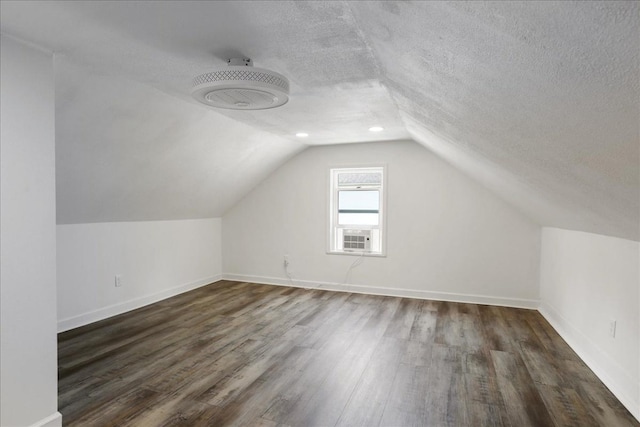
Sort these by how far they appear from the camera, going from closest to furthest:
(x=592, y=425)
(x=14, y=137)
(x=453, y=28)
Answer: (x=453, y=28) → (x=14, y=137) → (x=592, y=425)

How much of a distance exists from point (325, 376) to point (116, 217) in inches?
116

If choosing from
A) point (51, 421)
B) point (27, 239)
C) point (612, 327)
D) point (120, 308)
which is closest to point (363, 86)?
point (27, 239)

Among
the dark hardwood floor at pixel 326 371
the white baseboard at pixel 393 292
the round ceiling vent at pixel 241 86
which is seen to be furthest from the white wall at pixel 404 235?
the round ceiling vent at pixel 241 86

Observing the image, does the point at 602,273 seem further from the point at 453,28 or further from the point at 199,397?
the point at 199,397

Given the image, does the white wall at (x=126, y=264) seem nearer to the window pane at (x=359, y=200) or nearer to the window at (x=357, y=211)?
the window at (x=357, y=211)

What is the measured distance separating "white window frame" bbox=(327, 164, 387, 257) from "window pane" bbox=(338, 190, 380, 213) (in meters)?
0.07

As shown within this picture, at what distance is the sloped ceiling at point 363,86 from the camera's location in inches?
37.8

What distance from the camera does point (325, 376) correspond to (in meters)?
2.71

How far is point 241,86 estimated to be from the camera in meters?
2.05

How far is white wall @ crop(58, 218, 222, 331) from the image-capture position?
3652 millimetres

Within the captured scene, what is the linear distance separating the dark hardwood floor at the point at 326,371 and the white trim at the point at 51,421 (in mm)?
81

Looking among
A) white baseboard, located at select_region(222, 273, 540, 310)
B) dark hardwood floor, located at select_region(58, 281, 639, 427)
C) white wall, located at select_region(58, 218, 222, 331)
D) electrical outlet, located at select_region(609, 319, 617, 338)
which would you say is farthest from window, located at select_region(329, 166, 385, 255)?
electrical outlet, located at select_region(609, 319, 617, 338)

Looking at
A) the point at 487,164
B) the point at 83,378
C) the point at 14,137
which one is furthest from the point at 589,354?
the point at 14,137

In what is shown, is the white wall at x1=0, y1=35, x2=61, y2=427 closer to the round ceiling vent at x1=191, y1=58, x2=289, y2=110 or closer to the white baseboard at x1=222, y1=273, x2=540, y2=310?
the round ceiling vent at x1=191, y1=58, x2=289, y2=110
